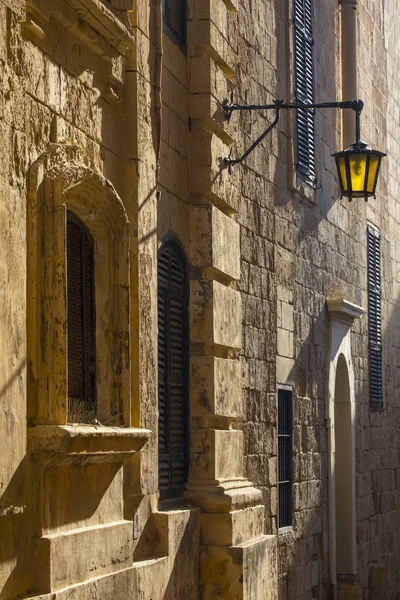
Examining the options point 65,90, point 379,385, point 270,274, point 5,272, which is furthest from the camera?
point 379,385

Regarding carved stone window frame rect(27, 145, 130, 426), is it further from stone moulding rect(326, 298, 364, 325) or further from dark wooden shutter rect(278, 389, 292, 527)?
stone moulding rect(326, 298, 364, 325)

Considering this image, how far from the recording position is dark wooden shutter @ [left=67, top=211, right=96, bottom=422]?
7090 millimetres

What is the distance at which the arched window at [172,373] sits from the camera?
8719 millimetres

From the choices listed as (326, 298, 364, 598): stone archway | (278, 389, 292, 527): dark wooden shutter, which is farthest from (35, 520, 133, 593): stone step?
(326, 298, 364, 598): stone archway

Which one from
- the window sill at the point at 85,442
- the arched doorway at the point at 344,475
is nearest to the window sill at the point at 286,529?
the arched doorway at the point at 344,475

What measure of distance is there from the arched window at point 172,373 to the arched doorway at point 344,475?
5.03m

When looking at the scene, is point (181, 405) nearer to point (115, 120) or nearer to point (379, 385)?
point (115, 120)

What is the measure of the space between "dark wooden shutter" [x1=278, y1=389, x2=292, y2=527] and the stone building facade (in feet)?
0.33

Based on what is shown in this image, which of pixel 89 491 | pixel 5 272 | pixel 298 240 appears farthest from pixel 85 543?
pixel 298 240

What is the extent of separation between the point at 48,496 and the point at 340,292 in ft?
26.1

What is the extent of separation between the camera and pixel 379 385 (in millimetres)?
16062

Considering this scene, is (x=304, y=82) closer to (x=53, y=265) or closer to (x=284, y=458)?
(x=284, y=458)

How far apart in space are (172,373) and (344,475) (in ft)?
17.9

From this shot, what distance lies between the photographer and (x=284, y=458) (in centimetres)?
1167
